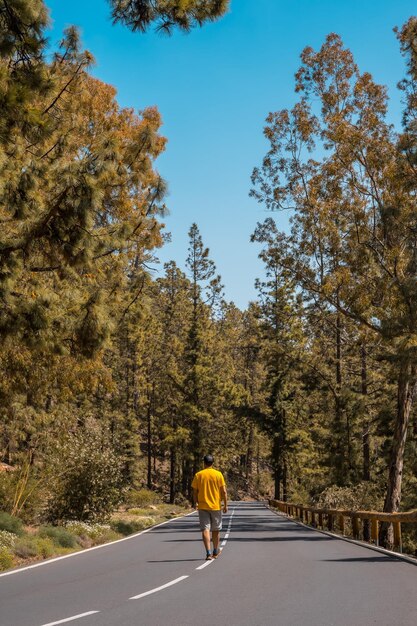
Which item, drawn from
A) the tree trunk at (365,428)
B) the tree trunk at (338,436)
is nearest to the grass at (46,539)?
the tree trunk at (365,428)

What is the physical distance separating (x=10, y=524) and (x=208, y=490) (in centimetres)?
533

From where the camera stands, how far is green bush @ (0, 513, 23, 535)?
15.9 metres

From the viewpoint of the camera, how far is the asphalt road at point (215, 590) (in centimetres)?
716

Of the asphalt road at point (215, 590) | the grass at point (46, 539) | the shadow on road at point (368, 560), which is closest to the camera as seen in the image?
the asphalt road at point (215, 590)

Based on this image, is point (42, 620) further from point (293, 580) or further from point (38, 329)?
point (38, 329)

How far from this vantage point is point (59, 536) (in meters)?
17.0

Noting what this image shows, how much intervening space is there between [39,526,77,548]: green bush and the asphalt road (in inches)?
32.3

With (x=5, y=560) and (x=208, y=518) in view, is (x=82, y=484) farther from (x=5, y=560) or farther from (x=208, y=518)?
(x=208, y=518)

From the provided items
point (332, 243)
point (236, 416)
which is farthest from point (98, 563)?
point (236, 416)

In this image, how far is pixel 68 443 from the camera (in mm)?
22625

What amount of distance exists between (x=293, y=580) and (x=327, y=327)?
96.5 feet

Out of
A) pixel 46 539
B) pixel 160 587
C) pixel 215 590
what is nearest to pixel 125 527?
pixel 46 539

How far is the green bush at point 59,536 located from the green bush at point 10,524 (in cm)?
74

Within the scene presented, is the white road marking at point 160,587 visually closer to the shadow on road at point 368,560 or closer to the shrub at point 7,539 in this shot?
the shadow on road at point 368,560
